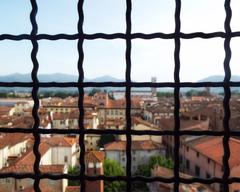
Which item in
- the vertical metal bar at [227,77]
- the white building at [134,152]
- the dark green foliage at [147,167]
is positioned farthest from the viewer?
the white building at [134,152]

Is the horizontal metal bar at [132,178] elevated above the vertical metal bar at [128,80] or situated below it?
below

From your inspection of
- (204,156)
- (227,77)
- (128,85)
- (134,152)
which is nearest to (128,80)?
(128,85)

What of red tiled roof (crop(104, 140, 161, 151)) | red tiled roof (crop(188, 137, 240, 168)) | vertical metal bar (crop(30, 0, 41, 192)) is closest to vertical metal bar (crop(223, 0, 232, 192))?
vertical metal bar (crop(30, 0, 41, 192))

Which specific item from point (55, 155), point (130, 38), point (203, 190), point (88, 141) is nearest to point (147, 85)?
point (130, 38)

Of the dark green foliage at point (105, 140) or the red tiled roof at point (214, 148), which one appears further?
the dark green foliage at point (105, 140)

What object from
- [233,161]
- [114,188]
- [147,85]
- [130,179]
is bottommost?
[114,188]

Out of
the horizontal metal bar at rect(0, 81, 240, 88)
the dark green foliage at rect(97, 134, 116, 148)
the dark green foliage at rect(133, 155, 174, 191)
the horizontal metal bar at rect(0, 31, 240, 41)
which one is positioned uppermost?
the horizontal metal bar at rect(0, 31, 240, 41)

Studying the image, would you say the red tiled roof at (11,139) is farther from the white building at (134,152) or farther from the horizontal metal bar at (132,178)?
the horizontal metal bar at (132,178)

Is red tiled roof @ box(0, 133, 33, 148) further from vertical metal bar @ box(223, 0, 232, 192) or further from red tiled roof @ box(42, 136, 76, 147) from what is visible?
vertical metal bar @ box(223, 0, 232, 192)

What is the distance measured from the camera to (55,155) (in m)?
23.1

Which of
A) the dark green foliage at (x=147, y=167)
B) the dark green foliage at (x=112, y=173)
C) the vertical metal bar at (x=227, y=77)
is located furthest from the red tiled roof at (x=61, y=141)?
the vertical metal bar at (x=227, y=77)

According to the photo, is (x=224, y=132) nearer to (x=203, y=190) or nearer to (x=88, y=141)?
(x=203, y=190)

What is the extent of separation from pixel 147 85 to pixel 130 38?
0.49ft

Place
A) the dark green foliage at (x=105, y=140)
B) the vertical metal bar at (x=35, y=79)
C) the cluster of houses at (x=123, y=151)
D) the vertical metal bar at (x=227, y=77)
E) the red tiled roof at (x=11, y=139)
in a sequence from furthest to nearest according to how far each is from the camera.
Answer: the dark green foliage at (x=105, y=140) < the red tiled roof at (x=11, y=139) < the cluster of houses at (x=123, y=151) < the vertical metal bar at (x=35, y=79) < the vertical metal bar at (x=227, y=77)
